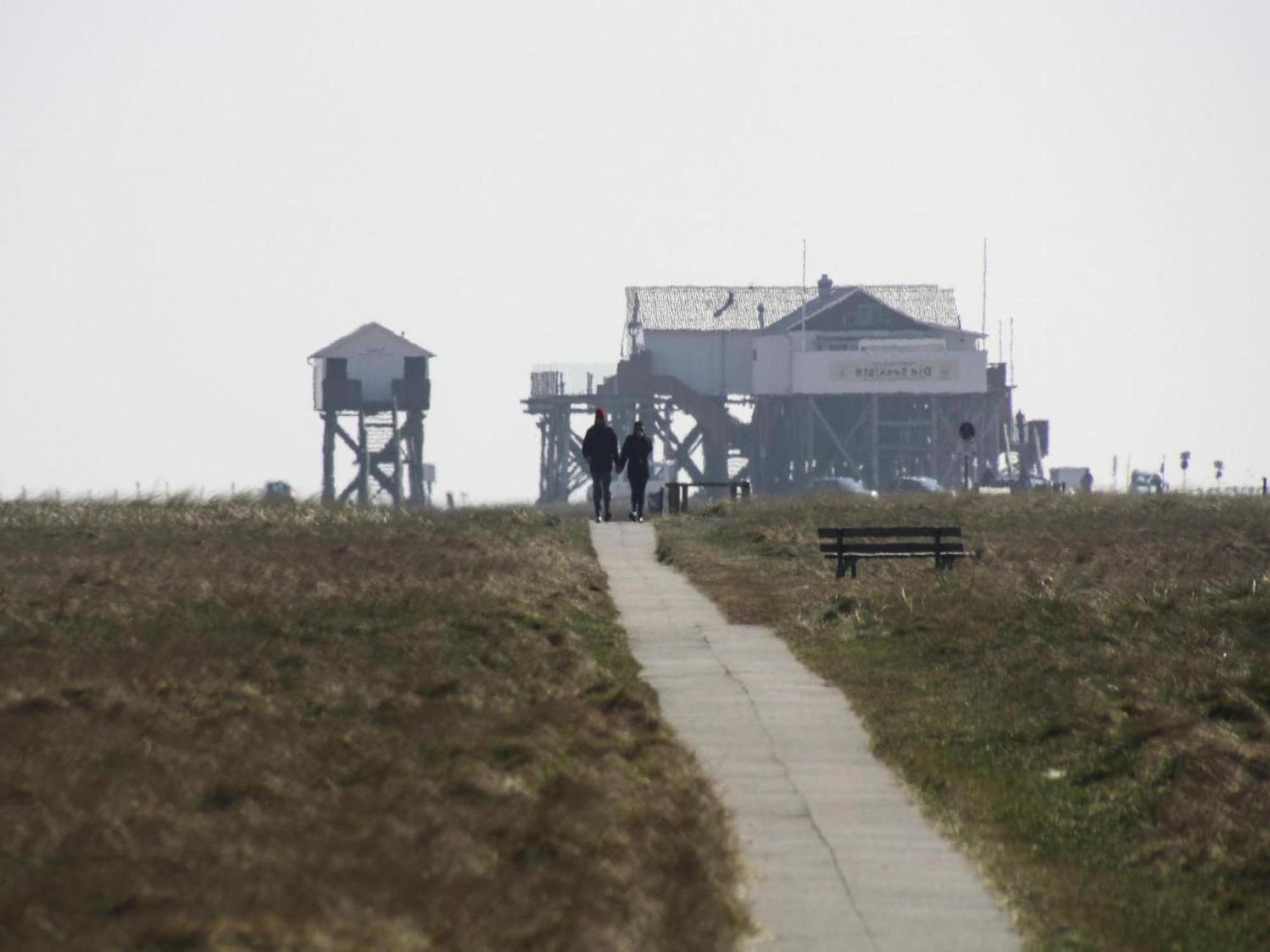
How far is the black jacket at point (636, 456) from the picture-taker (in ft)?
147

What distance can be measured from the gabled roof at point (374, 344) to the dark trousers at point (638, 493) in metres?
62.6

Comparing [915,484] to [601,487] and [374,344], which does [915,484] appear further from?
[601,487]

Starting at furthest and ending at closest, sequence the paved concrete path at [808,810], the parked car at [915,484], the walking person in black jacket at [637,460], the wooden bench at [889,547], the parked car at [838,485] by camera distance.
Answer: the parked car at [915,484] → the parked car at [838,485] → the walking person in black jacket at [637,460] → the wooden bench at [889,547] → the paved concrete path at [808,810]

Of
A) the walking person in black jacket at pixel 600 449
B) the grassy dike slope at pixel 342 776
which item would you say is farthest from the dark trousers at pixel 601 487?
the grassy dike slope at pixel 342 776

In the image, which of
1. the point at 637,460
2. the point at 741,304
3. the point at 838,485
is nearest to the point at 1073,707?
the point at 637,460

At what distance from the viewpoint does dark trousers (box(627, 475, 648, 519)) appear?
45.1 metres

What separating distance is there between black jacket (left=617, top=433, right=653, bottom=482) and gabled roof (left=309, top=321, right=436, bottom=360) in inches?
2497

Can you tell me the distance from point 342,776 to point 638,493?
31.4 m

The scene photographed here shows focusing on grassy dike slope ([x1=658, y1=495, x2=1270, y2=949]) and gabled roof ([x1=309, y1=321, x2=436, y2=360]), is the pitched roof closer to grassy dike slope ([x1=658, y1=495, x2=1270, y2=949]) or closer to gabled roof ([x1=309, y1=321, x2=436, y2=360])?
gabled roof ([x1=309, y1=321, x2=436, y2=360])

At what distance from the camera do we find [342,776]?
13.9 metres

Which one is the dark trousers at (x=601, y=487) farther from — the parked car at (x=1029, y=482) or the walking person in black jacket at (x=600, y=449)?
the parked car at (x=1029, y=482)

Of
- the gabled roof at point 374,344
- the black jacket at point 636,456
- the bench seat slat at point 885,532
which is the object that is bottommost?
the bench seat slat at point 885,532

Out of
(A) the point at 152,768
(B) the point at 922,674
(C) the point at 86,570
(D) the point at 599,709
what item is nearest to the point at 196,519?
(C) the point at 86,570

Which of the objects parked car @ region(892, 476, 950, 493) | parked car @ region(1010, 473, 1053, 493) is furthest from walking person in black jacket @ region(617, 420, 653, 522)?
parked car @ region(892, 476, 950, 493)
